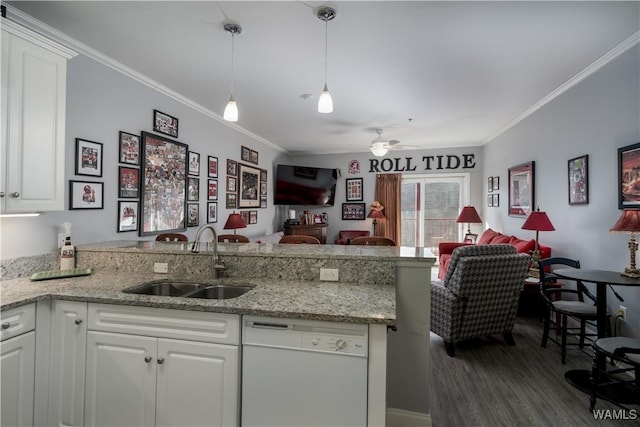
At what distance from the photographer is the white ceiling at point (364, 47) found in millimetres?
2156

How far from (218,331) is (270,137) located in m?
4.89

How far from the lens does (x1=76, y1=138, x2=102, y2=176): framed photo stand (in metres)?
2.57

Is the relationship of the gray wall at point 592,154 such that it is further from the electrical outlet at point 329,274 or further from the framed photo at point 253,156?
the framed photo at point 253,156

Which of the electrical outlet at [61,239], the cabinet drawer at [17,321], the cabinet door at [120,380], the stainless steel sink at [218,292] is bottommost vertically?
the cabinet door at [120,380]

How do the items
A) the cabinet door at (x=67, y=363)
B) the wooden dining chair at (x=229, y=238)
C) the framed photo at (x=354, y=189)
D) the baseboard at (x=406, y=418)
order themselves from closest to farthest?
the cabinet door at (x=67, y=363) < the baseboard at (x=406, y=418) < the wooden dining chair at (x=229, y=238) < the framed photo at (x=354, y=189)

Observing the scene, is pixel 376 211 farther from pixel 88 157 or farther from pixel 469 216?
pixel 88 157

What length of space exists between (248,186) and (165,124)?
2.15 m

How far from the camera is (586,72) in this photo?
3094 mm

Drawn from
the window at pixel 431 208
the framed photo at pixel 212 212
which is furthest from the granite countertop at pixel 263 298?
the window at pixel 431 208

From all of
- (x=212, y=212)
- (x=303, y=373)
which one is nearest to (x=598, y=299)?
(x=303, y=373)

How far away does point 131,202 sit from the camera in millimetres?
3107

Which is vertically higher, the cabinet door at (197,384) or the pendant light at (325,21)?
the pendant light at (325,21)

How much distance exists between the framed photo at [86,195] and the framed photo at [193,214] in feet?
3.87

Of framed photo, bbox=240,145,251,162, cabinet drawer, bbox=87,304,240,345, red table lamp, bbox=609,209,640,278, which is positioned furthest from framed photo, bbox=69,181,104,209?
red table lamp, bbox=609,209,640,278
